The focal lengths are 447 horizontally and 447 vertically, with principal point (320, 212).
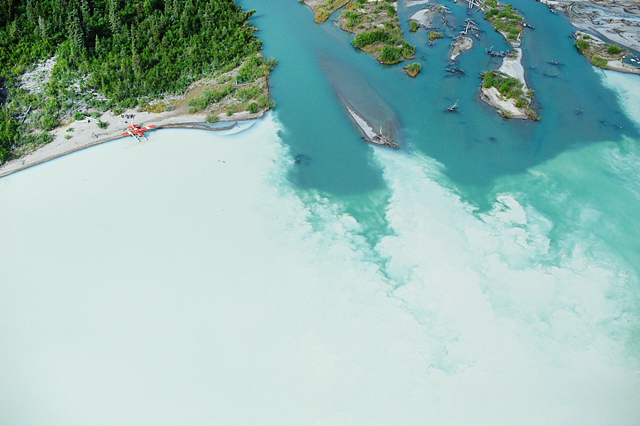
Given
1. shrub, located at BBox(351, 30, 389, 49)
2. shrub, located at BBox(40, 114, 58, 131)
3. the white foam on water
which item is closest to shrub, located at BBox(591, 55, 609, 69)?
shrub, located at BBox(351, 30, 389, 49)

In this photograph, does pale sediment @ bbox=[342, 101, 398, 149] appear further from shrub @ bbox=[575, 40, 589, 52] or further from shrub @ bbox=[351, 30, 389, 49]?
shrub @ bbox=[575, 40, 589, 52]

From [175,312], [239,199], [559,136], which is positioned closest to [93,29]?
[239,199]

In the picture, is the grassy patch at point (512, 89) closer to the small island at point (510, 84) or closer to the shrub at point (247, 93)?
the small island at point (510, 84)

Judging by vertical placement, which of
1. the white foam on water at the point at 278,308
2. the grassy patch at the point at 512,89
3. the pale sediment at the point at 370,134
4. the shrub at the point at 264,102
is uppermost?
the shrub at the point at 264,102

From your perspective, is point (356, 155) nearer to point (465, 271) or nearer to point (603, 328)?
point (465, 271)

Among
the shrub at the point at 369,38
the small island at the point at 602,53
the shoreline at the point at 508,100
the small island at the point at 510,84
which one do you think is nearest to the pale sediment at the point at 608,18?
the small island at the point at 602,53
